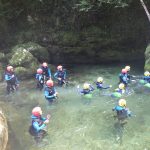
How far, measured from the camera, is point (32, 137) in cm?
1350

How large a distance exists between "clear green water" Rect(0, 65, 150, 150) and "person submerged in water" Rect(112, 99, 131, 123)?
264mm

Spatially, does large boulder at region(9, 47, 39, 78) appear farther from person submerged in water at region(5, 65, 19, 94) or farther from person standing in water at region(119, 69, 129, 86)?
person standing in water at region(119, 69, 129, 86)

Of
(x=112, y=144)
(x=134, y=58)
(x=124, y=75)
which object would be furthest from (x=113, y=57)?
(x=112, y=144)

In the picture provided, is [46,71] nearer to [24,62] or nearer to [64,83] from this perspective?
[64,83]

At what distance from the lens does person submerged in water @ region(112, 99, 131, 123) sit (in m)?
14.0

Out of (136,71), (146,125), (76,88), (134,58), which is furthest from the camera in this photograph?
(134,58)

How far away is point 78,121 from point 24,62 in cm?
639

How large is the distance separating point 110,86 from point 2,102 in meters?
5.25

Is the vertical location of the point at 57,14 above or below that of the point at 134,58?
above

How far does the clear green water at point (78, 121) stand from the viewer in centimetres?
1301

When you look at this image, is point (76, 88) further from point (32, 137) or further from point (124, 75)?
point (32, 137)

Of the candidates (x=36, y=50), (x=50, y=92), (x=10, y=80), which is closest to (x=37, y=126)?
(x=50, y=92)

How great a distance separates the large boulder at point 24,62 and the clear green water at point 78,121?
97cm

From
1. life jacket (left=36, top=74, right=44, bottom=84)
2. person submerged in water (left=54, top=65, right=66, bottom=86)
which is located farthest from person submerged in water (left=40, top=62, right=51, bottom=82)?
life jacket (left=36, top=74, right=44, bottom=84)
